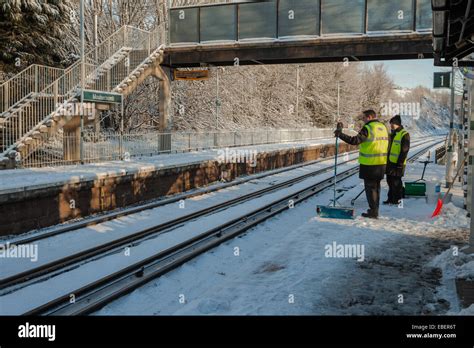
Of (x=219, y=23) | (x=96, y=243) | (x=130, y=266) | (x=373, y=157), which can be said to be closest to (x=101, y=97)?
(x=219, y=23)

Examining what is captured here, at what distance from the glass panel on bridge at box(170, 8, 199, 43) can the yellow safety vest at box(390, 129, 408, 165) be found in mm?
13856

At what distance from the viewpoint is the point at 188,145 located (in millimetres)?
26141

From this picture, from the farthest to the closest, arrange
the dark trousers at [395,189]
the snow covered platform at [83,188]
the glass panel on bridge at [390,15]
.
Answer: the glass panel on bridge at [390,15] → the dark trousers at [395,189] → the snow covered platform at [83,188]

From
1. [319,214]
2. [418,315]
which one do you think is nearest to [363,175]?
[319,214]

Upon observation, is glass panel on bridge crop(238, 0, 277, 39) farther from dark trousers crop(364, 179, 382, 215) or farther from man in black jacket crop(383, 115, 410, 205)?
dark trousers crop(364, 179, 382, 215)

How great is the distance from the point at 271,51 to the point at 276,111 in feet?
105

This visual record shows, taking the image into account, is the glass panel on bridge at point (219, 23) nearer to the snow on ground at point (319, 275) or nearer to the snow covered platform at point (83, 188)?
the snow covered platform at point (83, 188)

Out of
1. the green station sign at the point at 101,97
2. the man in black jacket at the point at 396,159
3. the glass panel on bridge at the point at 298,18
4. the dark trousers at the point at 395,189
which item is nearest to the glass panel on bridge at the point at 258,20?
the glass panel on bridge at the point at 298,18

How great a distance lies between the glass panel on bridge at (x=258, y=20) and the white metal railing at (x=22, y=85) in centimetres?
905

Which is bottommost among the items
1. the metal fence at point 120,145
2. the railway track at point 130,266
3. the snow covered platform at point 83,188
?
the railway track at point 130,266

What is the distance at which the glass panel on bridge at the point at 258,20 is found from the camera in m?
22.8

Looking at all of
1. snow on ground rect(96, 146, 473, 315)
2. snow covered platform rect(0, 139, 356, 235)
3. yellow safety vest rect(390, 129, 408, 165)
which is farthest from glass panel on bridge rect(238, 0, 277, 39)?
snow on ground rect(96, 146, 473, 315)

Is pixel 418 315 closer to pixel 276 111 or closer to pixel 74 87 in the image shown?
pixel 74 87

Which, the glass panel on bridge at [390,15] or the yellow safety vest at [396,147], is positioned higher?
the glass panel on bridge at [390,15]
